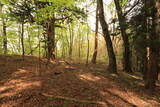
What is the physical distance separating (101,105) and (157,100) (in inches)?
126

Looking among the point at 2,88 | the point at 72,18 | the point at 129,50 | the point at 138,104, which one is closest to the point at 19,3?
the point at 72,18

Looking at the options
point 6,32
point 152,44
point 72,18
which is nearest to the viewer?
point 152,44

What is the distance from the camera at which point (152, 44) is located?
563cm

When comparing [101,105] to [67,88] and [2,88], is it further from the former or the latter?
[2,88]

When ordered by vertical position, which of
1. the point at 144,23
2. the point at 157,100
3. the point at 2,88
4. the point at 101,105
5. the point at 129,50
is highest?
the point at 144,23

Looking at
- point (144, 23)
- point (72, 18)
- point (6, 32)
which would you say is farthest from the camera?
point (6, 32)

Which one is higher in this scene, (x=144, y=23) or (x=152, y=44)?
(x=144, y=23)

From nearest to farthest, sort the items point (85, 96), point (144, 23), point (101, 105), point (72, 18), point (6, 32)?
point (101, 105) → point (85, 96) → point (144, 23) → point (72, 18) → point (6, 32)

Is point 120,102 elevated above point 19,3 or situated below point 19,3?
below

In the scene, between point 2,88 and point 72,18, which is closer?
point 2,88

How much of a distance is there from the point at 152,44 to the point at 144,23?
1680mm

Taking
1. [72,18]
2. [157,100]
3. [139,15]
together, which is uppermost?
[72,18]

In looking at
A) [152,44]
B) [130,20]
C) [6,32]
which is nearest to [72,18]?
[130,20]

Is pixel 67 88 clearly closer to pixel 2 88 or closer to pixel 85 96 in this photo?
pixel 85 96
